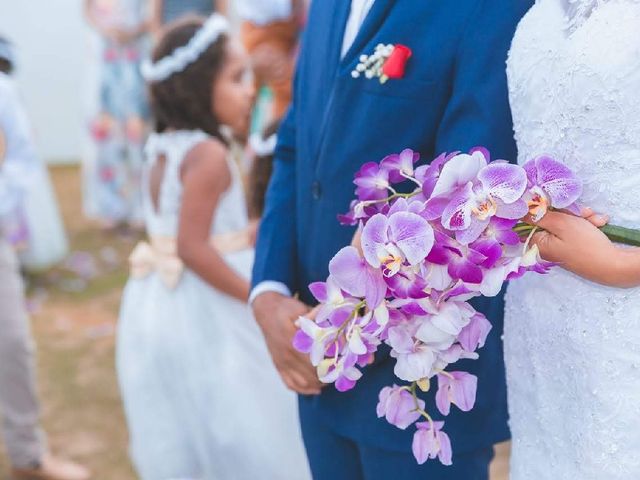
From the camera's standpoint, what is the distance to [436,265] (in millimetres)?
1181

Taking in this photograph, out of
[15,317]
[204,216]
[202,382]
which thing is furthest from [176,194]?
[15,317]

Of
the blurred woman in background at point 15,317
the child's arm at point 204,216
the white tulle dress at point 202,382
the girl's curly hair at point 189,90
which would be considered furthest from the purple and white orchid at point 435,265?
the blurred woman in background at point 15,317

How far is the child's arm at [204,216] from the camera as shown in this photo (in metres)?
2.52

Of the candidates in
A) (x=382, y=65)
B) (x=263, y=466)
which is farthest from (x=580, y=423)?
(x=263, y=466)

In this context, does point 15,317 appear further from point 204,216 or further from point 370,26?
point 370,26

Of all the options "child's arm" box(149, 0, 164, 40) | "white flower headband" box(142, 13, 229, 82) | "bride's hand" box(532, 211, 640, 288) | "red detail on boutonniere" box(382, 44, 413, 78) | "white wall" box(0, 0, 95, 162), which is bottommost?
"white wall" box(0, 0, 95, 162)

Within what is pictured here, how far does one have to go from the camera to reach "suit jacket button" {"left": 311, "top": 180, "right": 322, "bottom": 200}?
1685 millimetres

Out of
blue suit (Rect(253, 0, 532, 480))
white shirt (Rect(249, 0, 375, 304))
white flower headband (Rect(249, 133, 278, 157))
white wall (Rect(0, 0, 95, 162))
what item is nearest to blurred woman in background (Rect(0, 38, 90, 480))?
white flower headband (Rect(249, 133, 278, 157))

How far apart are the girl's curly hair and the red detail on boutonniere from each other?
1.33 meters

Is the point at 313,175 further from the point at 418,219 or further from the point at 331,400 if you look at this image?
the point at 418,219

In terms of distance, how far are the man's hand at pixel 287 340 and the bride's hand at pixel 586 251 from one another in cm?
56

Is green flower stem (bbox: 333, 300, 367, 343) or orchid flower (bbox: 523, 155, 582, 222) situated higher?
orchid flower (bbox: 523, 155, 582, 222)

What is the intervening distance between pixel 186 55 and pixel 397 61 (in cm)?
141

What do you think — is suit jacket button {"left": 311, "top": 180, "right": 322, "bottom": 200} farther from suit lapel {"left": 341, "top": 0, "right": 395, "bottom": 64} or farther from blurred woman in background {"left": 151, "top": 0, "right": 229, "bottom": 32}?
blurred woman in background {"left": 151, "top": 0, "right": 229, "bottom": 32}
